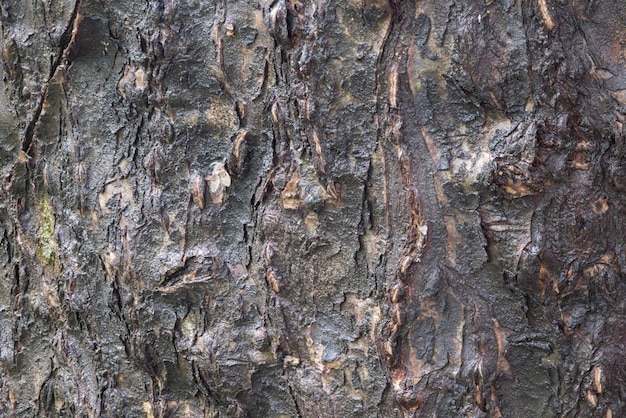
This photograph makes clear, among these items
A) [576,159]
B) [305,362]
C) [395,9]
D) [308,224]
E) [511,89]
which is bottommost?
[305,362]

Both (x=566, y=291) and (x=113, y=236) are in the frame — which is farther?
(x=113, y=236)

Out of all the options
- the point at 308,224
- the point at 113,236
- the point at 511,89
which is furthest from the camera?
the point at 113,236

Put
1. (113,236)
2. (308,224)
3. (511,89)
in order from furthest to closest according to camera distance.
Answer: (113,236)
(308,224)
(511,89)

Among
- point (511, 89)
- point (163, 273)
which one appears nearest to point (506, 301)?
point (511, 89)

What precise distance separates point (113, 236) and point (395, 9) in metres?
0.66

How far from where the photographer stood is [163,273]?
1.27 meters

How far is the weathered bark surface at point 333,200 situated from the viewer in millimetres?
1081

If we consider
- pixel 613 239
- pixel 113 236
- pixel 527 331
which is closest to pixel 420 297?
pixel 527 331

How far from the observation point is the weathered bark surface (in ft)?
3.55

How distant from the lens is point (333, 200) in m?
1.17

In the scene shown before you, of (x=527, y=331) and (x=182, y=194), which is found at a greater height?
(x=182, y=194)

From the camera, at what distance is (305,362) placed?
1.23 metres

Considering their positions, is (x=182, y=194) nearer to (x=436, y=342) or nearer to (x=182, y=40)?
(x=182, y=40)

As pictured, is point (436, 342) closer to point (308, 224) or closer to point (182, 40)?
point (308, 224)
